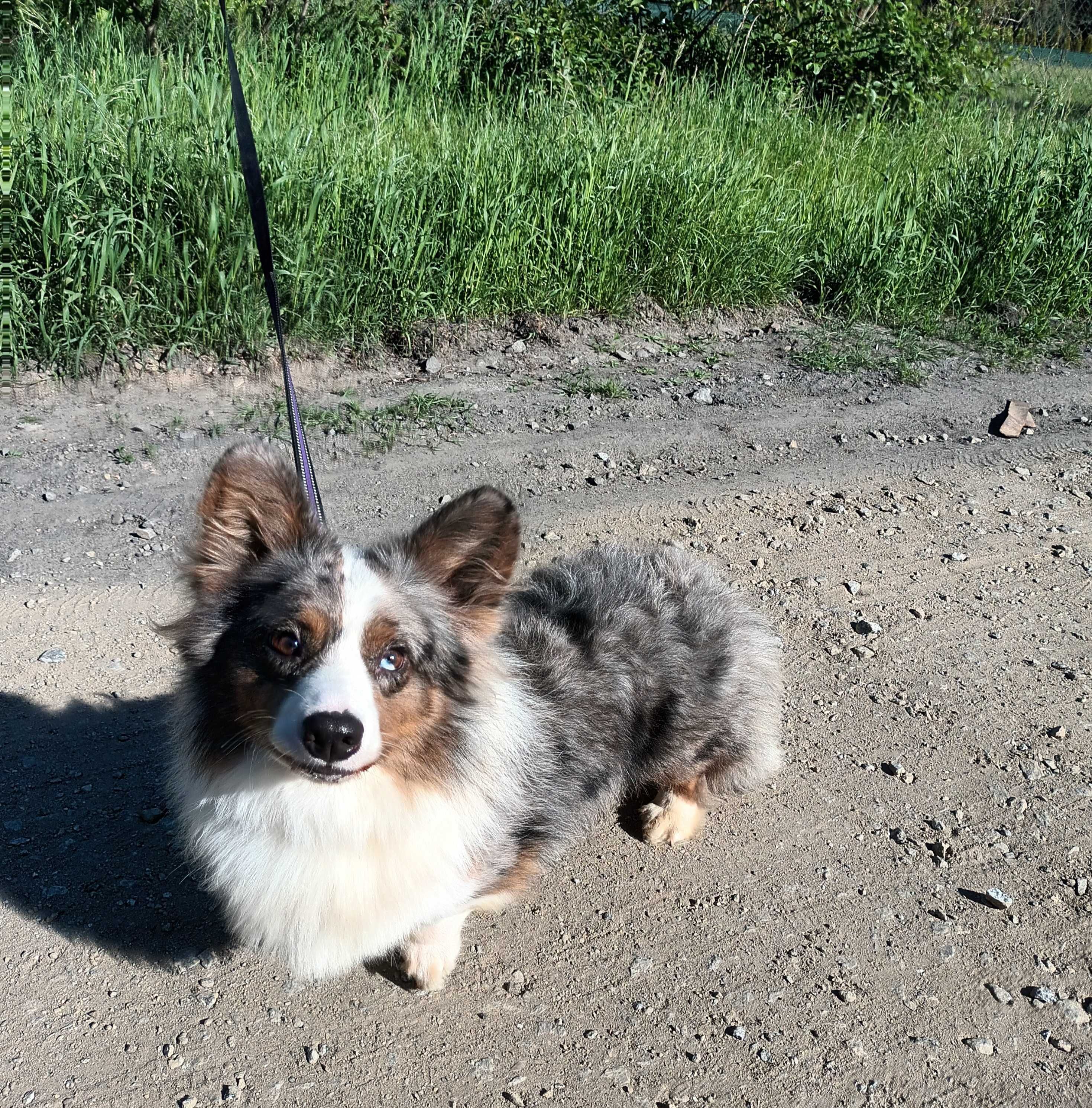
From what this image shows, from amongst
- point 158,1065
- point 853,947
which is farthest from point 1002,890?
point 158,1065

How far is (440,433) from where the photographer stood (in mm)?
5363

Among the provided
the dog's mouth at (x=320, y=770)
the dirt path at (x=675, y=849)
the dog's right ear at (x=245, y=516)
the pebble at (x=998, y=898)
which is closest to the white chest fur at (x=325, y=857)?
the dog's mouth at (x=320, y=770)

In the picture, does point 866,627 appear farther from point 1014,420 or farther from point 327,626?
point 327,626

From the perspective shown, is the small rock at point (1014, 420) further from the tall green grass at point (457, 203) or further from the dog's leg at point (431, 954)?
the dog's leg at point (431, 954)

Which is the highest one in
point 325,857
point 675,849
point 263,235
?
point 263,235

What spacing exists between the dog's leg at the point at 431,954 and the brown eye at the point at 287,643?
90 centimetres

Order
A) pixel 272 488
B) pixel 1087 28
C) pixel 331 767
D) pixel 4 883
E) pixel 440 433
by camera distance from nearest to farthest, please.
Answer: pixel 331 767 → pixel 272 488 → pixel 4 883 → pixel 440 433 → pixel 1087 28

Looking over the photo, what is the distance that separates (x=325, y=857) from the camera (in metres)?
2.58

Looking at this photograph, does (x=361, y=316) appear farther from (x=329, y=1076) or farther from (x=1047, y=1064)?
(x=1047, y=1064)

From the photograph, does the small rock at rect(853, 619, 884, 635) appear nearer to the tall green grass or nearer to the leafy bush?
the tall green grass

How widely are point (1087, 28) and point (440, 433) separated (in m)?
14.7

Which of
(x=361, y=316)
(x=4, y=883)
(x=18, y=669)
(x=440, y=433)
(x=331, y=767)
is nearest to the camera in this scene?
(x=331, y=767)

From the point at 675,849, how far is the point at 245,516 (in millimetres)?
1724

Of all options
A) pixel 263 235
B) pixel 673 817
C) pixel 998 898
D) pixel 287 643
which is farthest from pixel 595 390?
pixel 287 643
